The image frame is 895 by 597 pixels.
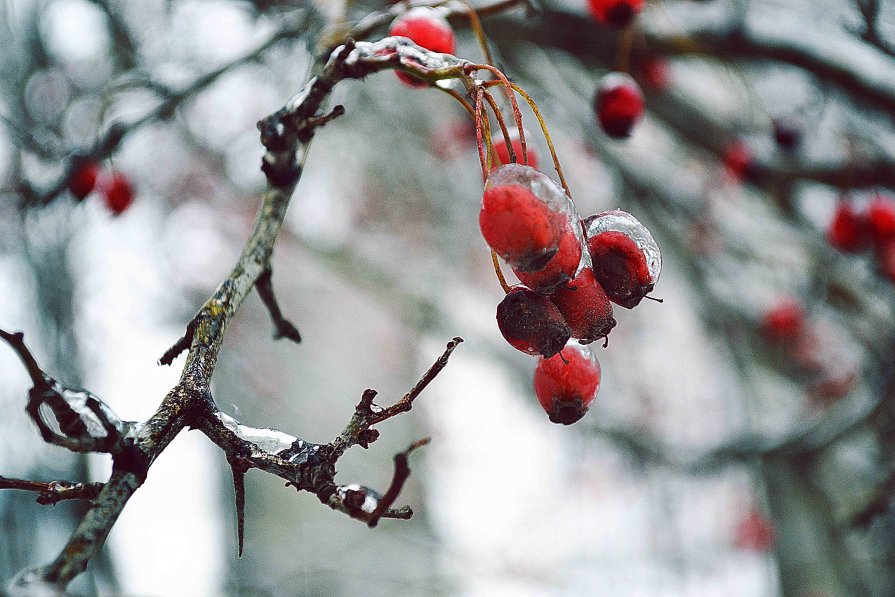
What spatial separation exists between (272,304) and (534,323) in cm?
38

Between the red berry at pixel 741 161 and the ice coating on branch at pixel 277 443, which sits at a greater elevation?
the ice coating on branch at pixel 277 443

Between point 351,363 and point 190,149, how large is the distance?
10.9 feet

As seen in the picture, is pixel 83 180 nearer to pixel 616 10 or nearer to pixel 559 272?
pixel 616 10

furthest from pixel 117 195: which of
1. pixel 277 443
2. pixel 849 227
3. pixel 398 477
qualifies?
pixel 849 227

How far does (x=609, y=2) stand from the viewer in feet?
4.91

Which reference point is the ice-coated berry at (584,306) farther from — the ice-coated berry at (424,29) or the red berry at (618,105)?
the red berry at (618,105)

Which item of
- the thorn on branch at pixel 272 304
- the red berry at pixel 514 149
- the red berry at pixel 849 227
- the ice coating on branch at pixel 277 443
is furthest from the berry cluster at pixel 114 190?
the red berry at pixel 849 227

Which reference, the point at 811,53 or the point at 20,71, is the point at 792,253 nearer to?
the point at 811,53

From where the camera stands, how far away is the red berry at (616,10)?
149cm

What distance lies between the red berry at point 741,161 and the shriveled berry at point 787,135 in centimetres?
10

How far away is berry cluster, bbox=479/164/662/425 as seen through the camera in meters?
0.66

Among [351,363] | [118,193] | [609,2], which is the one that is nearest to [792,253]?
[609,2]

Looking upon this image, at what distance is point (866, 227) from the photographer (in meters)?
2.13

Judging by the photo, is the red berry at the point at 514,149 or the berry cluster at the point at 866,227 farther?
the berry cluster at the point at 866,227
